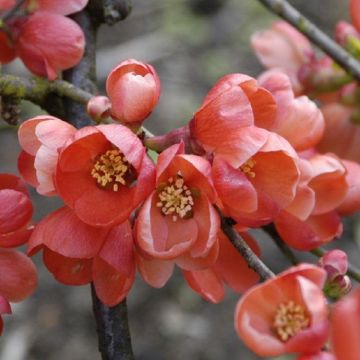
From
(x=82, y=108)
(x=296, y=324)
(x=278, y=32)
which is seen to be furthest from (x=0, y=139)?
(x=296, y=324)

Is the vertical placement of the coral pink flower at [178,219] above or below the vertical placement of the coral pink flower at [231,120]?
below

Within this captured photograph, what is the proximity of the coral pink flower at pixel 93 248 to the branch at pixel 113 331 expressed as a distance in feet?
0.17

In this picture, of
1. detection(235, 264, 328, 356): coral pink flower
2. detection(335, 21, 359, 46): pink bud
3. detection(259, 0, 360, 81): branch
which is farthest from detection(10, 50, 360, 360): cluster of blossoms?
detection(335, 21, 359, 46): pink bud

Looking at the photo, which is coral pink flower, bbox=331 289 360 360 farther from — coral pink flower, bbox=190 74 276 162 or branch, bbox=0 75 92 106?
branch, bbox=0 75 92 106

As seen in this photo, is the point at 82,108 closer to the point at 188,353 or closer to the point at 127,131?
the point at 127,131

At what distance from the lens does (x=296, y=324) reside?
65 centimetres

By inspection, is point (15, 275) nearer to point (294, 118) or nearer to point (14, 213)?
point (14, 213)

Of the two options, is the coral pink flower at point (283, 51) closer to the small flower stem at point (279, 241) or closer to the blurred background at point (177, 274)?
the small flower stem at point (279, 241)

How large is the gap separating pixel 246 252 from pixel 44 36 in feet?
1.26

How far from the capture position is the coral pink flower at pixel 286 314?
2.04 feet

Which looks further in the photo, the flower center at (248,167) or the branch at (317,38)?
the branch at (317,38)

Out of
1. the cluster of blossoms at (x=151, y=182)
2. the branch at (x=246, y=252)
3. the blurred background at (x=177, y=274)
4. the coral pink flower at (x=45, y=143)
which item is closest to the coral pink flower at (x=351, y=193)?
the cluster of blossoms at (x=151, y=182)

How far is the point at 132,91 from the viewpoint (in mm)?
772

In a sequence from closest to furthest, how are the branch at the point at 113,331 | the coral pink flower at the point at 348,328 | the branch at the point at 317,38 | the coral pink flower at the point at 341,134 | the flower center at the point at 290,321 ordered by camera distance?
the coral pink flower at the point at 348,328, the flower center at the point at 290,321, the branch at the point at 113,331, the branch at the point at 317,38, the coral pink flower at the point at 341,134
